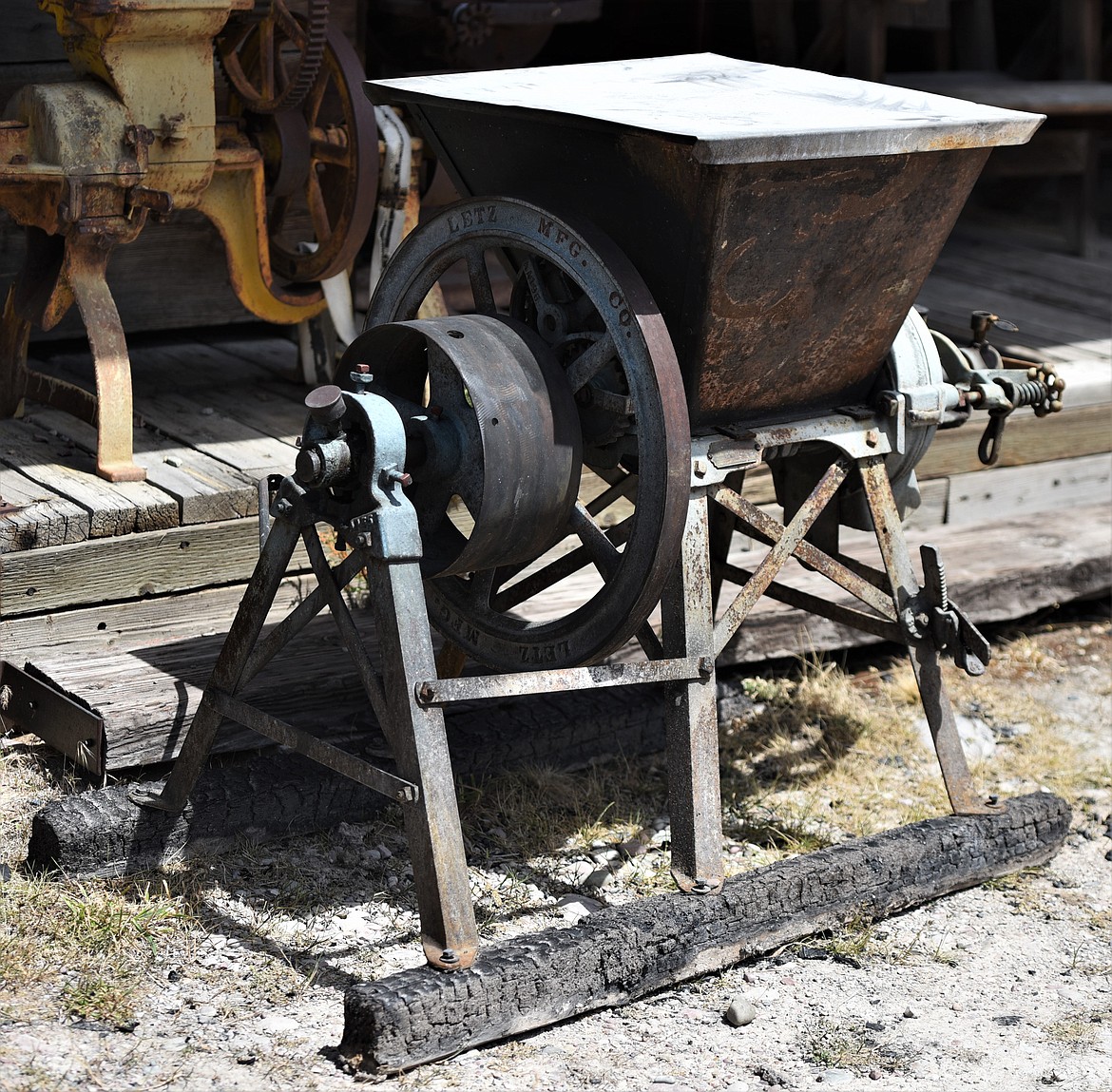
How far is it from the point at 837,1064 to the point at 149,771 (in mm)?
1534

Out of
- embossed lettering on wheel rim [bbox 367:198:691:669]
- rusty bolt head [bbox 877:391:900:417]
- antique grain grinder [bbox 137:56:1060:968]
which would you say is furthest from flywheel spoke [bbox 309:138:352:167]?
rusty bolt head [bbox 877:391:900:417]

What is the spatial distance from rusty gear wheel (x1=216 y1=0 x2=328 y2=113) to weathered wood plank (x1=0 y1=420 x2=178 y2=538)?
1013mm

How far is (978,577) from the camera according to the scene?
4.49m

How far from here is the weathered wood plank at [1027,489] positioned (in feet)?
16.8

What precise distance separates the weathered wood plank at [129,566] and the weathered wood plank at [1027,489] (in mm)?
2355

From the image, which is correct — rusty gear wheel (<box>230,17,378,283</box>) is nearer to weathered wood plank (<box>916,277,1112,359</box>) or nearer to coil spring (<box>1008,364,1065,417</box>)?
coil spring (<box>1008,364,1065,417</box>)

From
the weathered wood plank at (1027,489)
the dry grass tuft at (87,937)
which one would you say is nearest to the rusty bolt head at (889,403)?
the dry grass tuft at (87,937)

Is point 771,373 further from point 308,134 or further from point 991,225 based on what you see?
point 991,225

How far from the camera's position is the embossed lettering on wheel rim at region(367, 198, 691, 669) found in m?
2.71

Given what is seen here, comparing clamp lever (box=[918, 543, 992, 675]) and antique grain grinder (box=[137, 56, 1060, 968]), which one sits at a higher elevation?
antique grain grinder (box=[137, 56, 1060, 968])

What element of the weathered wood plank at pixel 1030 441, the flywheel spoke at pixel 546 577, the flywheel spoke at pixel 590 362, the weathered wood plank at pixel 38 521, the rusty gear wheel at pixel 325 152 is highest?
the rusty gear wheel at pixel 325 152

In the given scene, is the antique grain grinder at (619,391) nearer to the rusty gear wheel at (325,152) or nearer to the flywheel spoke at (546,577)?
the flywheel spoke at (546,577)

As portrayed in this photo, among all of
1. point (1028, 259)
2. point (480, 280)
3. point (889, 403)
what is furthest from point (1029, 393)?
point (1028, 259)

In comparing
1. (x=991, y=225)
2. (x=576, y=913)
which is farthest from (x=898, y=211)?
(x=991, y=225)
